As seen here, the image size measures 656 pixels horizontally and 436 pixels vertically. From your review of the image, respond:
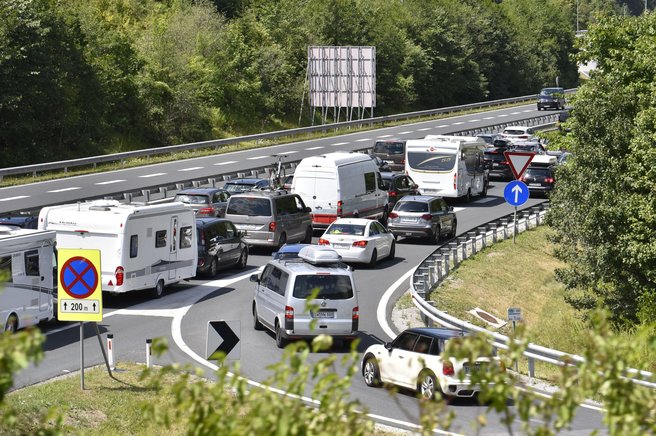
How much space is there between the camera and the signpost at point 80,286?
62.3 ft

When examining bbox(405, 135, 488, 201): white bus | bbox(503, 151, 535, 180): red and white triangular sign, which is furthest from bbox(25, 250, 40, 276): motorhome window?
bbox(405, 135, 488, 201): white bus

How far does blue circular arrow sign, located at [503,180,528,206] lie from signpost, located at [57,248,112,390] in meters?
18.3

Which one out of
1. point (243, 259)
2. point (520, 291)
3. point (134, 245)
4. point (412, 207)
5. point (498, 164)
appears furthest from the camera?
point (498, 164)

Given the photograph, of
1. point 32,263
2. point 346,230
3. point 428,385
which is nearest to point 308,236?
point 346,230

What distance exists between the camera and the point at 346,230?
33719 millimetres

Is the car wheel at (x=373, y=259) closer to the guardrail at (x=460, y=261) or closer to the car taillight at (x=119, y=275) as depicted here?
the guardrail at (x=460, y=261)

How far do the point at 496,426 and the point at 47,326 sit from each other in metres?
11.8

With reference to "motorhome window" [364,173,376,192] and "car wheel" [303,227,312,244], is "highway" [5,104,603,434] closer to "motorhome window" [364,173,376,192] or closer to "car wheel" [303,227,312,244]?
"car wheel" [303,227,312,244]

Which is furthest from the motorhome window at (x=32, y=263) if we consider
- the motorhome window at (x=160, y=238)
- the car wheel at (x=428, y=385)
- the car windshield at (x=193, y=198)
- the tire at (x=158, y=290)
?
the car windshield at (x=193, y=198)

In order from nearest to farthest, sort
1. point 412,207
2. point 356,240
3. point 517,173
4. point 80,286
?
point 80,286 < point 356,240 < point 517,173 < point 412,207

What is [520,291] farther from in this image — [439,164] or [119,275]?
[119,275]

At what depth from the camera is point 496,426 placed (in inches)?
689

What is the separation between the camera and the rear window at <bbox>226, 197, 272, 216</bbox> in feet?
116

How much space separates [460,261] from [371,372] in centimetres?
1631
